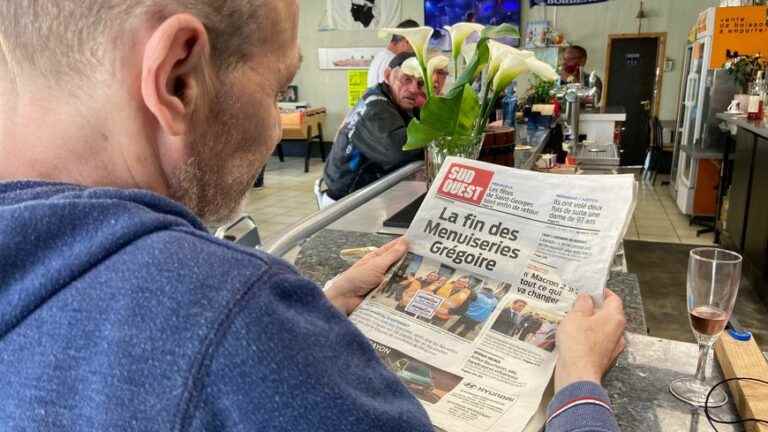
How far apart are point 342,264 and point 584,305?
0.48 meters

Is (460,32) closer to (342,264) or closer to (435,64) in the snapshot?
(435,64)

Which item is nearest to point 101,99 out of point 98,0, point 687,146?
point 98,0

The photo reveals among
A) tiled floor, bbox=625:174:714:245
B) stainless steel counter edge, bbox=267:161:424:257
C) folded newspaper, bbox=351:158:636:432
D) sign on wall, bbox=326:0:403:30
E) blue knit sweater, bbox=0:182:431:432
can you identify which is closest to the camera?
blue knit sweater, bbox=0:182:431:432

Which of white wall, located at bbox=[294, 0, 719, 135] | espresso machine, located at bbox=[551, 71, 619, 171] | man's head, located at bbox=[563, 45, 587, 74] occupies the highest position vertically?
white wall, located at bbox=[294, 0, 719, 135]

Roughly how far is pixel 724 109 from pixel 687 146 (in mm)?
556

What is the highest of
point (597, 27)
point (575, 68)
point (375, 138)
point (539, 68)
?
point (597, 27)

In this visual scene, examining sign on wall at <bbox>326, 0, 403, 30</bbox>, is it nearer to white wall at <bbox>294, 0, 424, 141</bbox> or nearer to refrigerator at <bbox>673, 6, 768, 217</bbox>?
white wall at <bbox>294, 0, 424, 141</bbox>

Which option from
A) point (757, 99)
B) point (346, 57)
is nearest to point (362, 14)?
point (346, 57)

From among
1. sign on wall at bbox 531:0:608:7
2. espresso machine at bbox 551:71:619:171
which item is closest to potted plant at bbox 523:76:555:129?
espresso machine at bbox 551:71:619:171

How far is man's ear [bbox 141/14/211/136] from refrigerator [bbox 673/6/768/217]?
17.0 ft

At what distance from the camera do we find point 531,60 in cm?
122

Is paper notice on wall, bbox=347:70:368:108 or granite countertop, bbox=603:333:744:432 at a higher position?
paper notice on wall, bbox=347:70:368:108

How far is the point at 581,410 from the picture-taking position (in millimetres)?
569

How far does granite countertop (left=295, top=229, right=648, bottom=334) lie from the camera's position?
851 millimetres
